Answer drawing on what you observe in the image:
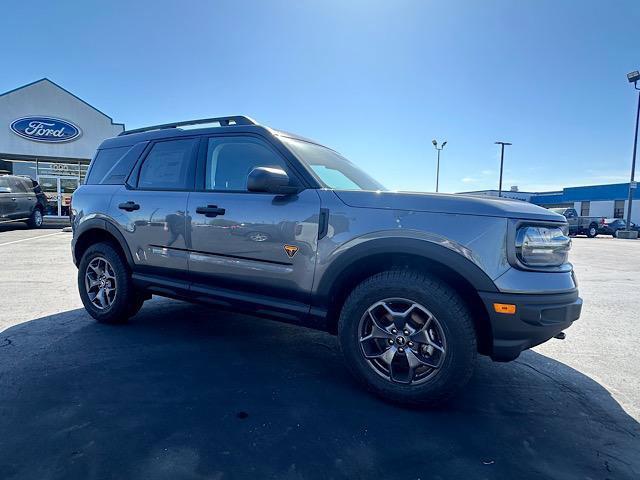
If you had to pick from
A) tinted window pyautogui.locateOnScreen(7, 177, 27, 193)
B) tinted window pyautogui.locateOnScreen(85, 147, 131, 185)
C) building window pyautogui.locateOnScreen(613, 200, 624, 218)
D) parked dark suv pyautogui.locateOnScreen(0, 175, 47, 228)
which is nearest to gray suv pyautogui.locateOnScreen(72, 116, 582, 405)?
tinted window pyautogui.locateOnScreen(85, 147, 131, 185)

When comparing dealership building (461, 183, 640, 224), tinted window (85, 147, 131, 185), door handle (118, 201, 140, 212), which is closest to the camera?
door handle (118, 201, 140, 212)

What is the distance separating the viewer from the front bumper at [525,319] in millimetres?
2234

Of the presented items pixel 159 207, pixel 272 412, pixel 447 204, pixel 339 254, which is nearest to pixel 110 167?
pixel 159 207

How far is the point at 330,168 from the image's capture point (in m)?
3.39

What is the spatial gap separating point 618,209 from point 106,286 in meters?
50.3

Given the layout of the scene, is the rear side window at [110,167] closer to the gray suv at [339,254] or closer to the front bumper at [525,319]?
the gray suv at [339,254]

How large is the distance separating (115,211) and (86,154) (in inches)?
799

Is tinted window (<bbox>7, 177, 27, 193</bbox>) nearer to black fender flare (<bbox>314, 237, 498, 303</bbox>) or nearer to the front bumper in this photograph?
black fender flare (<bbox>314, 237, 498, 303</bbox>)

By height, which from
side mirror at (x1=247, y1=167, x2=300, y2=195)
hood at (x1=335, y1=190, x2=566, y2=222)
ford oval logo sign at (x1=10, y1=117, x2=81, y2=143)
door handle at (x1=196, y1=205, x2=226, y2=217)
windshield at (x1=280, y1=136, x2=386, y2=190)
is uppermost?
ford oval logo sign at (x1=10, y1=117, x2=81, y2=143)

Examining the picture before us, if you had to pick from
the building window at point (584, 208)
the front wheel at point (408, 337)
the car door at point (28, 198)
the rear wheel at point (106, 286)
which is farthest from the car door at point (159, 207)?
the building window at point (584, 208)

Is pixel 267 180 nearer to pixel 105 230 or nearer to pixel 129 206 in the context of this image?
pixel 129 206

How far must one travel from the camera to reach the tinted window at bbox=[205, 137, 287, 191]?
10.6ft

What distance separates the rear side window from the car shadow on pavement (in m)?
1.74

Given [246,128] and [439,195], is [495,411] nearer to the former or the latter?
[439,195]
